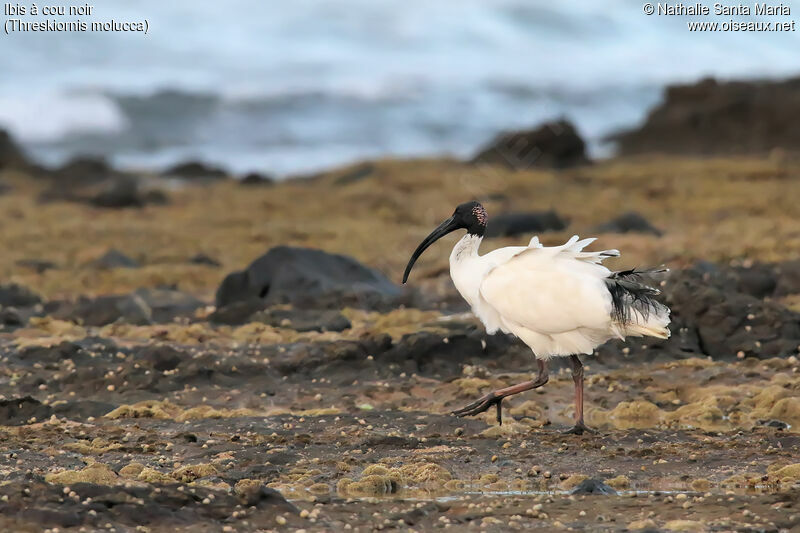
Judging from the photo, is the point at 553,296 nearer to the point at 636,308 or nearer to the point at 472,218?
the point at 636,308

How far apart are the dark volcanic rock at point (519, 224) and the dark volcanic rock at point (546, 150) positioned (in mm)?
10756

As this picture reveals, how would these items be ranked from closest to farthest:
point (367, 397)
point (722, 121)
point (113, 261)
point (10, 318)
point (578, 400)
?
point (578, 400)
point (367, 397)
point (10, 318)
point (113, 261)
point (722, 121)

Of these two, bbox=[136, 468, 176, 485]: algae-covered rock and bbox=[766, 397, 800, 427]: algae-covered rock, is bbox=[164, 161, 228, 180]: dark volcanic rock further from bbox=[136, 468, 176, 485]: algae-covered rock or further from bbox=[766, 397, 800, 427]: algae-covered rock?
bbox=[136, 468, 176, 485]: algae-covered rock

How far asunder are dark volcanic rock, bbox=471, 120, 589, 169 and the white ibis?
905 inches

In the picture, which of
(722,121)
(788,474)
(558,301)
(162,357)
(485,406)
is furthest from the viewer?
(722,121)

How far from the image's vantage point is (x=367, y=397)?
10.3 meters

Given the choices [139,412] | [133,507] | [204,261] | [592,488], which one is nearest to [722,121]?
[204,261]

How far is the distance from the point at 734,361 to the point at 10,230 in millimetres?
15579

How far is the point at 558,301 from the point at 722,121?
105ft

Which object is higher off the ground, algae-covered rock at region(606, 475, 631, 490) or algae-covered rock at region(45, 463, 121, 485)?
algae-covered rock at region(45, 463, 121, 485)

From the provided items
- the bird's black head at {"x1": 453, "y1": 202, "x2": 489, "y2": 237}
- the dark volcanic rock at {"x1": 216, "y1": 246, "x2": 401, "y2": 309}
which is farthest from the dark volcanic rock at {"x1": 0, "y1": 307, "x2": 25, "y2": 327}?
the bird's black head at {"x1": 453, "y1": 202, "x2": 489, "y2": 237}

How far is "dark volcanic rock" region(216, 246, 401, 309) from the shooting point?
14.1m

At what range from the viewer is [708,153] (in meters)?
37.4

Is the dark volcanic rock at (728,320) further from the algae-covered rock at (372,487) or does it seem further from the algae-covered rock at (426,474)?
the algae-covered rock at (372,487)
